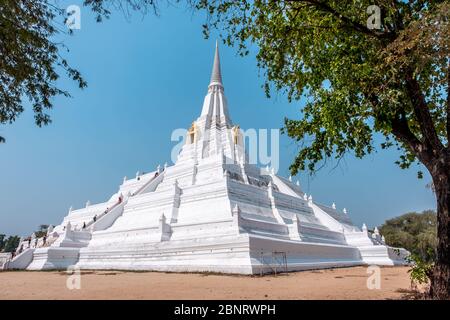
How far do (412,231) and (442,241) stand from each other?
50159 mm

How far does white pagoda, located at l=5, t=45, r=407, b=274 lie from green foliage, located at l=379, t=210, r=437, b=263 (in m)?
14.4

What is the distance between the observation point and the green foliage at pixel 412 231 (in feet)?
147

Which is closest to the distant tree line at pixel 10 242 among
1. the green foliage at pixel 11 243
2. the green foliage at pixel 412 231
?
the green foliage at pixel 11 243

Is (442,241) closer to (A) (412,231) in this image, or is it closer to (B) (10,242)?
(A) (412,231)

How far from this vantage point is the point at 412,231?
5075 cm

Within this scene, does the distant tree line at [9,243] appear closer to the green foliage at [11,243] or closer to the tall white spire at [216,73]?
the green foliage at [11,243]

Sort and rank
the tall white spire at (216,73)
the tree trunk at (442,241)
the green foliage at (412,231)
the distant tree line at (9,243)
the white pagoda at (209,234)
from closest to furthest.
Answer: the tree trunk at (442,241)
the white pagoda at (209,234)
the green foliage at (412,231)
the tall white spire at (216,73)
the distant tree line at (9,243)

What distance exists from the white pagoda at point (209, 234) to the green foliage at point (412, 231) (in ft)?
47.2

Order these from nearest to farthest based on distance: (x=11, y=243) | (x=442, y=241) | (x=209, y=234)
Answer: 1. (x=442, y=241)
2. (x=209, y=234)
3. (x=11, y=243)

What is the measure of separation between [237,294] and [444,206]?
578 centimetres

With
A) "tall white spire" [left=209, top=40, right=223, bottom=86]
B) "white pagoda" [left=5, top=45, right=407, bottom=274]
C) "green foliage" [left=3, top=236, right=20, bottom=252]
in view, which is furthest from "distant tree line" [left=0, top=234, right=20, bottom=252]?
"tall white spire" [left=209, top=40, right=223, bottom=86]

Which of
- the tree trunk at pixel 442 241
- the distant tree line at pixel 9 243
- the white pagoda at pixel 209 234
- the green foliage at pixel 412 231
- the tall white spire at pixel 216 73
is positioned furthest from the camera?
the distant tree line at pixel 9 243

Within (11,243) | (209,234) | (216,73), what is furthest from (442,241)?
(11,243)
